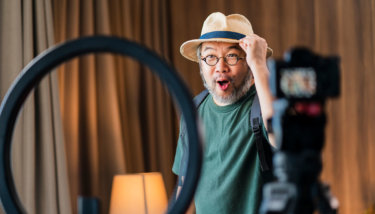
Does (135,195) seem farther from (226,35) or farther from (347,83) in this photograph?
(347,83)

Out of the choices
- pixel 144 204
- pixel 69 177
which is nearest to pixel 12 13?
pixel 69 177

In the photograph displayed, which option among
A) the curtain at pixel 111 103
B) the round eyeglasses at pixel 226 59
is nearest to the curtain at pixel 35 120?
the curtain at pixel 111 103

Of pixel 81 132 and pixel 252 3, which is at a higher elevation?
pixel 252 3

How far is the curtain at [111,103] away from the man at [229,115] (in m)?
0.84

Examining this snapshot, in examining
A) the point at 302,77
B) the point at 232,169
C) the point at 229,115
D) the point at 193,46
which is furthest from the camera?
the point at 193,46

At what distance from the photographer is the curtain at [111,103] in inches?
95.5

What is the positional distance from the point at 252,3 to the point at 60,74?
141 cm

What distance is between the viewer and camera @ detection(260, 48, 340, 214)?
0.91 feet

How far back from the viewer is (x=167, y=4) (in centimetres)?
323

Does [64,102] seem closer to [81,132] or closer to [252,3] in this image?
[81,132]

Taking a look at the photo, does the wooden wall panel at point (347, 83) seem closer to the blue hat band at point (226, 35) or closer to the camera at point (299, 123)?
the blue hat band at point (226, 35)

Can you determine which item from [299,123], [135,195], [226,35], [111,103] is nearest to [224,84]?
[226,35]

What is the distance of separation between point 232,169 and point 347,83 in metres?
1.71

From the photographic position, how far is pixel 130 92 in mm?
2840
